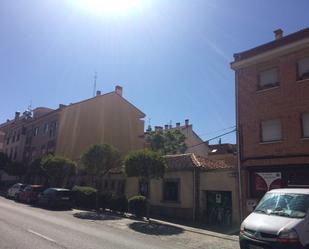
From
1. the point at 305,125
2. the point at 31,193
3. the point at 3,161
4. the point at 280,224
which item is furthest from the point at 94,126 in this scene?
the point at 280,224

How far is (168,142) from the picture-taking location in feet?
158

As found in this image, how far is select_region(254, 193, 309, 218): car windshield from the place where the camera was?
9531mm

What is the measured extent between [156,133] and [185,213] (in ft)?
83.0

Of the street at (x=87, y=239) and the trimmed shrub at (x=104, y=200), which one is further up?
the trimmed shrub at (x=104, y=200)

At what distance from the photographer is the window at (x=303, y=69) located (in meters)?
19.5

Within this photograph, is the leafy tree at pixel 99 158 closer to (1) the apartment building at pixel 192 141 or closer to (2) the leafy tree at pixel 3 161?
(1) the apartment building at pixel 192 141

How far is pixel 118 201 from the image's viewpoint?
25.8 meters

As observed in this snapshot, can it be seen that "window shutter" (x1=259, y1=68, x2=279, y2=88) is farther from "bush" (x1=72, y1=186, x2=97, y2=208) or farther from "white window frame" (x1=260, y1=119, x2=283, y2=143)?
"bush" (x1=72, y1=186, x2=97, y2=208)

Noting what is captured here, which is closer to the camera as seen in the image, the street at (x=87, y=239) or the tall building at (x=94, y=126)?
the street at (x=87, y=239)

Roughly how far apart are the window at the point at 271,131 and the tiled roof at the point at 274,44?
3.99 metres

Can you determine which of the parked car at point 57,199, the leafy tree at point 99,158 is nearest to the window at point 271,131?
the leafy tree at point 99,158

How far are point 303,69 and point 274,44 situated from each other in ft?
7.22

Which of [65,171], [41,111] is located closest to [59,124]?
[65,171]

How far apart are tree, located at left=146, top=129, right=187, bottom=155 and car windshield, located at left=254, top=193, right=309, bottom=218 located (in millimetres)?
36874
